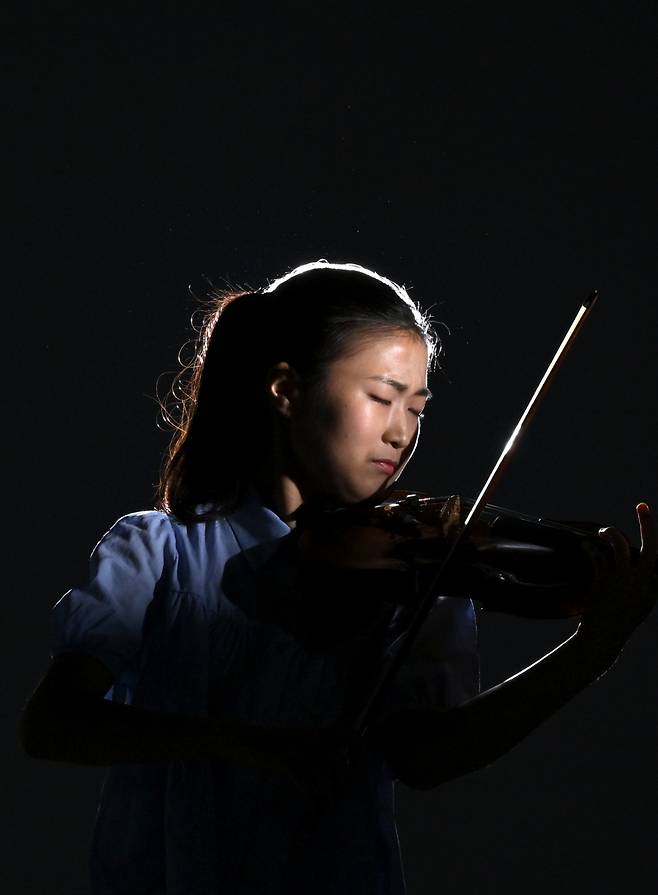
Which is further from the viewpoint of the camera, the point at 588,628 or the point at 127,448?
the point at 127,448

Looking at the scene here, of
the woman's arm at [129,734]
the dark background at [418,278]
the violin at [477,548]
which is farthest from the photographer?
the dark background at [418,278]

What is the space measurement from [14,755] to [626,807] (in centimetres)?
84

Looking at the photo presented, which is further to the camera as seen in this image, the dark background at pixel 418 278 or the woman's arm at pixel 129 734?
the dark background at pixel 418 278

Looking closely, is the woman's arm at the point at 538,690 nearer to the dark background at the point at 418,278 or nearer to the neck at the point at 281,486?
the neck at the point at 281,486

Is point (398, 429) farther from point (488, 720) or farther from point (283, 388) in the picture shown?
point (488, 720)

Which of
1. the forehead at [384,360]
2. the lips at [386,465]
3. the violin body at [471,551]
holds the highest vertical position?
the forehead at [384,360]

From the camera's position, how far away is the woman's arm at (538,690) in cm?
86

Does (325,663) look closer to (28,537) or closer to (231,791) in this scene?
(231,791)

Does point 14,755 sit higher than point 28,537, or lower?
lower

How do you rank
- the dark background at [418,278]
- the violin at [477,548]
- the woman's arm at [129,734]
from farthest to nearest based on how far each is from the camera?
the dark background at [418,278] → the violin at [477,548] → the woman's arm at [129,734]

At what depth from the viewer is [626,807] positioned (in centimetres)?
172

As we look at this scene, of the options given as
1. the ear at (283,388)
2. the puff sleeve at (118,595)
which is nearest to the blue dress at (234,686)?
the puff sleeve at (118,595)

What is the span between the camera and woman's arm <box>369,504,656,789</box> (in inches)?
33.8

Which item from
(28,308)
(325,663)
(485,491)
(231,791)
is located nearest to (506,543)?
(485,491)
